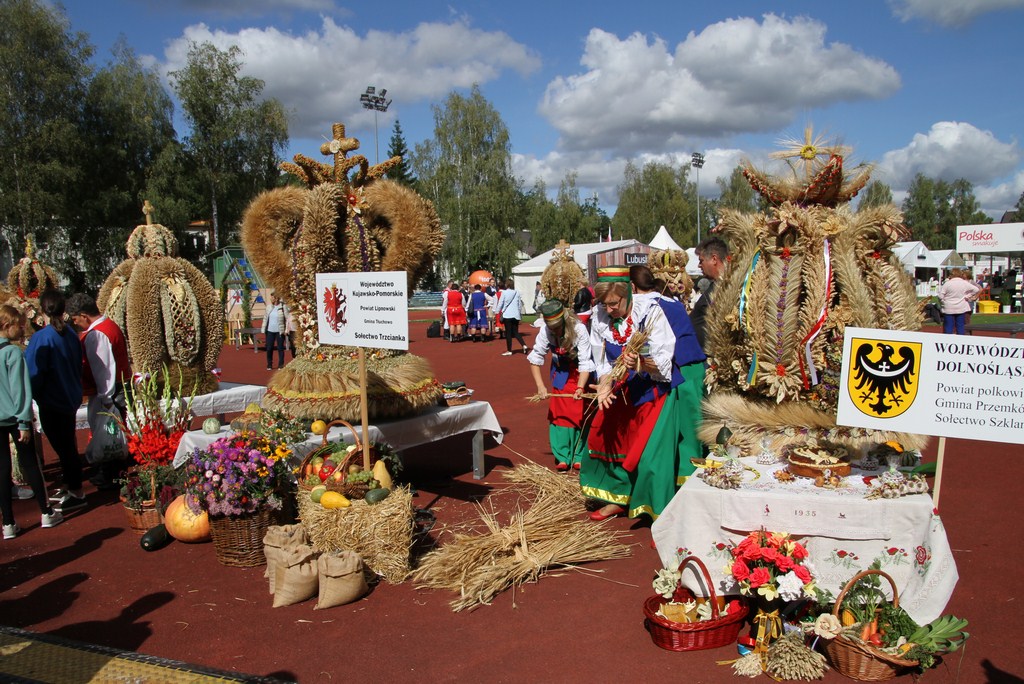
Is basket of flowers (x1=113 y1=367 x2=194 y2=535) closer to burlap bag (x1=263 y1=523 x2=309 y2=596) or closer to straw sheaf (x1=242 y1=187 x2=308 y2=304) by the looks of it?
straw sheaf (x1=242 y1=187 x2=308 y2=304)

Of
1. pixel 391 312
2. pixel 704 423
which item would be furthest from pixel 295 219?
pixel 704 423

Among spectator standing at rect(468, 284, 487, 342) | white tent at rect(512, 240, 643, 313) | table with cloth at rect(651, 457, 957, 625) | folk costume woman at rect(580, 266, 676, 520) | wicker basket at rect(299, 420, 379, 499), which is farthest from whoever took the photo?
white tent at rect(512, 240, 643, 313)

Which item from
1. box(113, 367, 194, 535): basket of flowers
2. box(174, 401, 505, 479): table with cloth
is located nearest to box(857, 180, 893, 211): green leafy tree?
box(174, 401, 505, 479): table with cloth

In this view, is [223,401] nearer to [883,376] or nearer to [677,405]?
[677,405]

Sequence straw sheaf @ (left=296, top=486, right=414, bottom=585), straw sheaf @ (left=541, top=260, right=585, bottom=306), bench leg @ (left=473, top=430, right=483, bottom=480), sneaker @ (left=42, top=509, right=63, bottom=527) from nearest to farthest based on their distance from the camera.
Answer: straw sheaf @ (left=296, top=486, right=414, bottom=585) → sneaker @ (left=42, top=509, right=63, bottom=527) → bench leg @ (left=473, top=430, right=483, bottom=480) → straw sheaf @ (left=541, top=260, right=585, bottom=306)

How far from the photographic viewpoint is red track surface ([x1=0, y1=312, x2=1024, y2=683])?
10.6 feet

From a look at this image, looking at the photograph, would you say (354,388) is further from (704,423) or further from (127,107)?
(127,107)

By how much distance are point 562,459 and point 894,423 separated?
3667 millimetres

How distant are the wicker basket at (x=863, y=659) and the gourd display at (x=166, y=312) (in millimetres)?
5820

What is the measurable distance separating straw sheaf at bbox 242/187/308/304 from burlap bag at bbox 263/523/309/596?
2.18m

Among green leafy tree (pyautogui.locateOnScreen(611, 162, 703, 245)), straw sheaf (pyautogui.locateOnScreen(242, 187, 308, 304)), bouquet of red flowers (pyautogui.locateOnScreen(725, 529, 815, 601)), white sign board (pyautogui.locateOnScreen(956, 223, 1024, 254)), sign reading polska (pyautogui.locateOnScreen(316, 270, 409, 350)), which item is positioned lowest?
bouquet of red flowers (pyautogui.locateOnScreen(725, 529, 815, 601))

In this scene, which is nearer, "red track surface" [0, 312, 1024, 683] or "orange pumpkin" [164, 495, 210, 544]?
"red track surface" [0, 312, 1024, 683]

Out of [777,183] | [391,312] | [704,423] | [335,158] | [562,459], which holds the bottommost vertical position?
[562,459]

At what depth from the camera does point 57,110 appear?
25.2 meters
